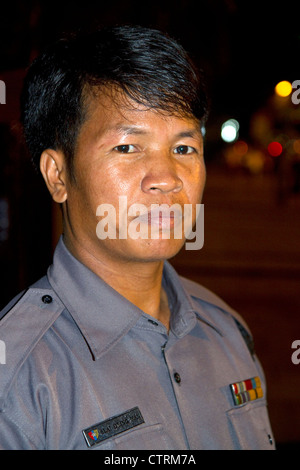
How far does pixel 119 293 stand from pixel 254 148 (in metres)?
2.64

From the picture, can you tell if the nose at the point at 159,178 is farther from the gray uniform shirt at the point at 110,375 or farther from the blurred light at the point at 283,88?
the blurred light at the point at 283,88

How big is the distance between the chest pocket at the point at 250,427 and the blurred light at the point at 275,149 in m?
2.44

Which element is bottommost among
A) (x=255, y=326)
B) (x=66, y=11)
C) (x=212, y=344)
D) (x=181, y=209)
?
(x=255, y=326)

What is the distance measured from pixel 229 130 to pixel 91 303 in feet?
8.86

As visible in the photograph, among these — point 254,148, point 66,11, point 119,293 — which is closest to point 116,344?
point 119,293

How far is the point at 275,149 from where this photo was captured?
11.3ft

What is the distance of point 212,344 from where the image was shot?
121cm

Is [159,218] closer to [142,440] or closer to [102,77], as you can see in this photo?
[102,77]

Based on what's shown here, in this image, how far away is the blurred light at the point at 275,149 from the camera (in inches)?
135

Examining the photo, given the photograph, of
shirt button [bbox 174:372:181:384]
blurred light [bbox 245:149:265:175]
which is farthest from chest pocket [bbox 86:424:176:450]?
blurred light [bbox 245:149:265:175]

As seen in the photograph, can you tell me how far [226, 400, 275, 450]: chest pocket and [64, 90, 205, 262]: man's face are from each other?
16.1 inches

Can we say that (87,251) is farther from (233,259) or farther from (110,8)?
(233,259)

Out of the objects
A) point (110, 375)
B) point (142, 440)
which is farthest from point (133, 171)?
point (142, 440)

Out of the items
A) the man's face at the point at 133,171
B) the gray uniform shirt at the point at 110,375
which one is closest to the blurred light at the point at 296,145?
the gray uniform shirt at the point at 110,375
